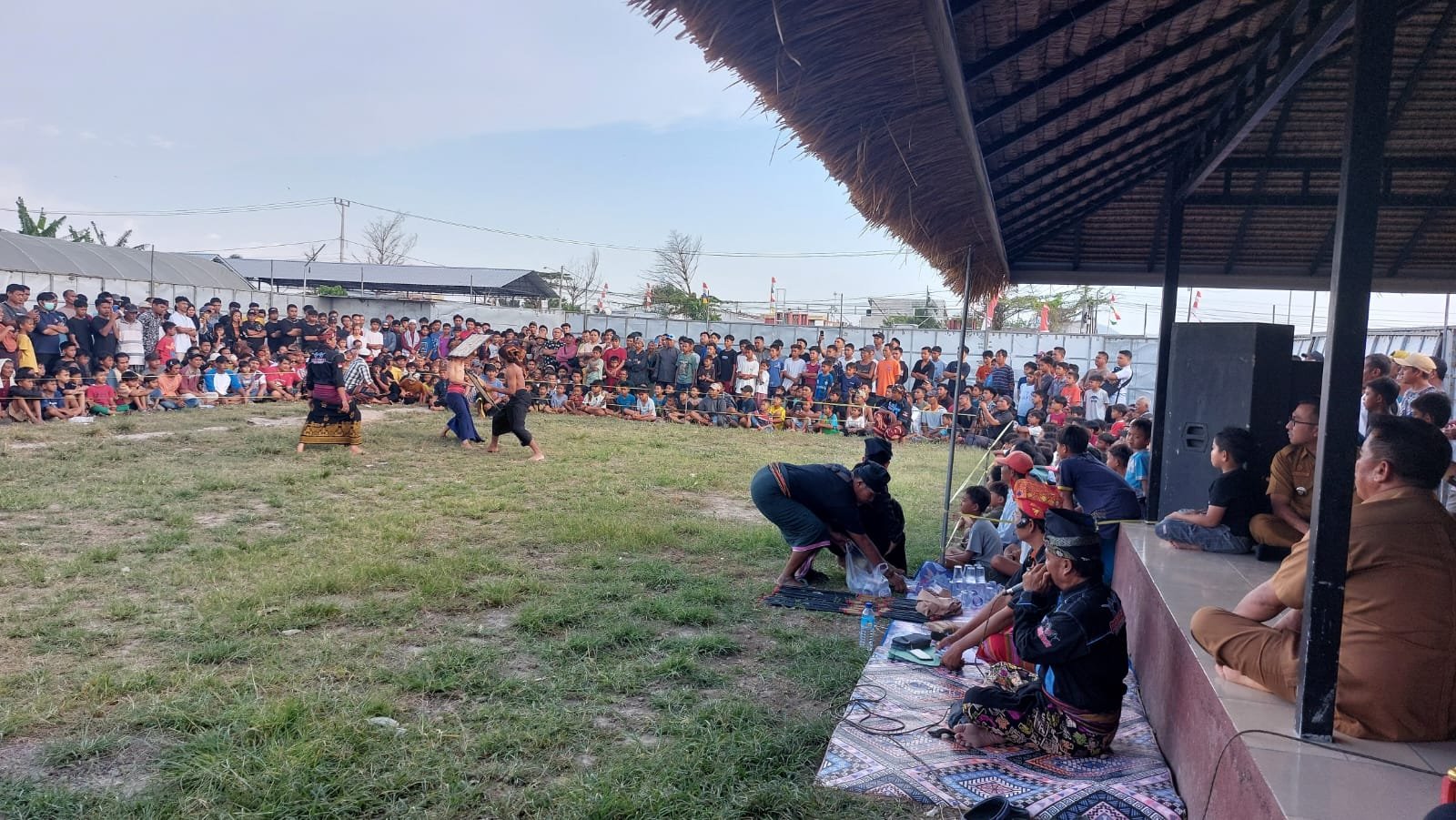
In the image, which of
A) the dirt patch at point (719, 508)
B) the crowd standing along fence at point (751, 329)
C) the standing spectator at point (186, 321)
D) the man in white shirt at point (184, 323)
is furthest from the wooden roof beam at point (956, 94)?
the standing spectator at point (186, 321)

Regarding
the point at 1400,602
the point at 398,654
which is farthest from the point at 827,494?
the point at 1400,602

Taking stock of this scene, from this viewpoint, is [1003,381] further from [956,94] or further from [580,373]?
[956,94]

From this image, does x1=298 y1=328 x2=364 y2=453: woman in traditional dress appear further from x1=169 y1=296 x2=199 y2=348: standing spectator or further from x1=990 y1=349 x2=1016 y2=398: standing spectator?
x1=990 y1=349 x2=1016 y2=398: standing spectator

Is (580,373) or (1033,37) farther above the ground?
(1033,37)

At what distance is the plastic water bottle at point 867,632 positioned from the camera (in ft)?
16.5

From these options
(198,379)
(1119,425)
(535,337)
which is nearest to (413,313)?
(535,337)

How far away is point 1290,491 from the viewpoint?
4.98m

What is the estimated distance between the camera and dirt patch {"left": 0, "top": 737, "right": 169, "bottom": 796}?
3221 millimetres

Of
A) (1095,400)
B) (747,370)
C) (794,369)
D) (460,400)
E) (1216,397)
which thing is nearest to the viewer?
(1216,397)

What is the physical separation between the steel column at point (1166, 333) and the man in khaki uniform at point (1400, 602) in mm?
3541

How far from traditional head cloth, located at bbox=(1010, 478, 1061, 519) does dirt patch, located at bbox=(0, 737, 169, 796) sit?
12.4 ft

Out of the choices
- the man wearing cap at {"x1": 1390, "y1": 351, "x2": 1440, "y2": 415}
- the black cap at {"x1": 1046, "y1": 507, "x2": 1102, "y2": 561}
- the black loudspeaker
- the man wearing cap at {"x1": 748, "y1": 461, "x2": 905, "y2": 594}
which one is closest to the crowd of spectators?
the man wearing cap at {"x1": 1390, "y1": 351, "x2": 1440, "y2": 415}

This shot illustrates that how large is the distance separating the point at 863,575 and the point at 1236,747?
3591mm

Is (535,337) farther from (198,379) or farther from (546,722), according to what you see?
(546,722)
